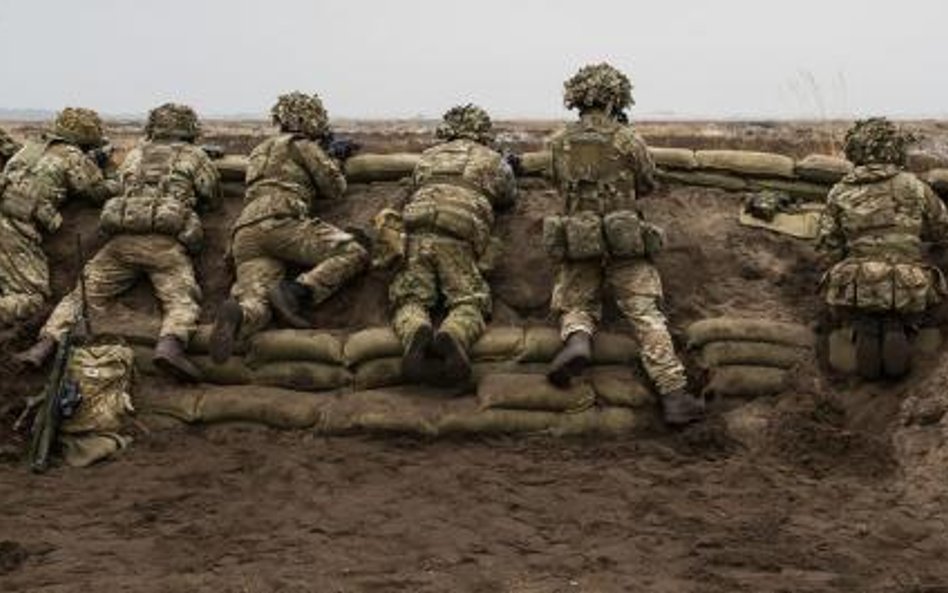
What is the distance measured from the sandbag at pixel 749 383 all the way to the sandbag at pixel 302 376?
2.33 meters

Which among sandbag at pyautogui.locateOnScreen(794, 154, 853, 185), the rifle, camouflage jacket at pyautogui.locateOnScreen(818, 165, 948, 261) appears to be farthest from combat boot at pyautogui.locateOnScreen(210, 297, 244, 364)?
sandbag at pyautogui.locateOnScreen(794, 154, 853, 185)

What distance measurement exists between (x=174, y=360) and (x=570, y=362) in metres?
2.45

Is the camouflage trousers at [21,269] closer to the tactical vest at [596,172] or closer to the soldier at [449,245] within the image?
the soldier at [449,245]

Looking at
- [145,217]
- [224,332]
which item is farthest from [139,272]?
[224,332]

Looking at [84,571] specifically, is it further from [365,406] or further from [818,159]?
[818,159]

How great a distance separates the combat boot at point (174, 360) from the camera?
21.3 ft

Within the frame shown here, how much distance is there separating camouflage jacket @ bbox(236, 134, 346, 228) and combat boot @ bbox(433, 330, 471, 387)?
1753 millimetres

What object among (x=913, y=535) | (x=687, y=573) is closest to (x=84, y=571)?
(x=687, y=573)

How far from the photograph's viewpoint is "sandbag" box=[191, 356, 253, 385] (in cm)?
677

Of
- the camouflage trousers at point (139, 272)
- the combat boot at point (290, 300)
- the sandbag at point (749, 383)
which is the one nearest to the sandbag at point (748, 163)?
the sandbag at point (749, 383)

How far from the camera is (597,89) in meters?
6.82

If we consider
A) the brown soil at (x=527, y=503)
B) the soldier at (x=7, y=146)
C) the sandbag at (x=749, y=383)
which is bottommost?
the brown soil at (x=527, y=503)

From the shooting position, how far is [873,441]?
584cm

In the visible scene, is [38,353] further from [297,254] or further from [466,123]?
[466,123]
